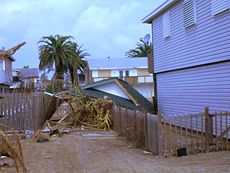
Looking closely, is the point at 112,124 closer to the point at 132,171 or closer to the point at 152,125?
the point at 152,125

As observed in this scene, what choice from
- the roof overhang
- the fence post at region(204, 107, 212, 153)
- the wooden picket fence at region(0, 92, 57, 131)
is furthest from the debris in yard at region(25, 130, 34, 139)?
the roof overhang

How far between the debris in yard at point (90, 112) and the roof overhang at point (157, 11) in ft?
18.4

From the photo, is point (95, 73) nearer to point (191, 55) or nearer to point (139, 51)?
point (139, 51)

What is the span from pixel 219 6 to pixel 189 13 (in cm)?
324

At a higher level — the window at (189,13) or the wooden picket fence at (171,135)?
the window at (189,13)

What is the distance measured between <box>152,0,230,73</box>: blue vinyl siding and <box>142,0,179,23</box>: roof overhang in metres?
0.26

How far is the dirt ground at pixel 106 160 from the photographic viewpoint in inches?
398

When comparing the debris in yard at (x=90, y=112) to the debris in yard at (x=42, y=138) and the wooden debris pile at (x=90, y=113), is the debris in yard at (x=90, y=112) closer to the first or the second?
the wooden debris pile at (x=90, y=113)

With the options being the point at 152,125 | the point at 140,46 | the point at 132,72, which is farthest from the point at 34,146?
the point at 140,46

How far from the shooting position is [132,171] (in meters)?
9.80

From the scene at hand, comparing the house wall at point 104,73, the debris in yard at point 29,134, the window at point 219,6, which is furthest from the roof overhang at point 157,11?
the house wall at point 104,73

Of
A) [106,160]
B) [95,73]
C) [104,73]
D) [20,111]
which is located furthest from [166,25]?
[104,73]

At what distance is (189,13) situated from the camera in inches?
741

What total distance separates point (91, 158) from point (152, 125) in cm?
213
